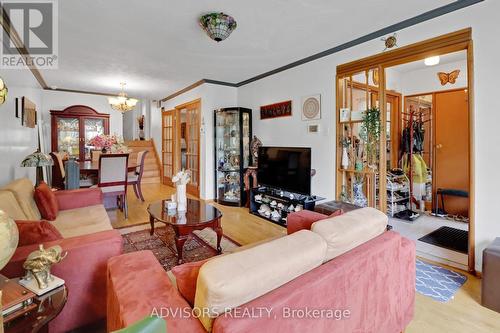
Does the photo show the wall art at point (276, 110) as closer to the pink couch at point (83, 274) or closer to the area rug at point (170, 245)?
the area rug at point (170, 245)

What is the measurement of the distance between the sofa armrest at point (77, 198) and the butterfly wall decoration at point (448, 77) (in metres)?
5.50

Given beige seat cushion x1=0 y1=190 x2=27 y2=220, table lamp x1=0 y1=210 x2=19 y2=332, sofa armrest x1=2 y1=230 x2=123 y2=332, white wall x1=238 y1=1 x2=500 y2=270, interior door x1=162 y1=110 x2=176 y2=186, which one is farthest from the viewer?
interior door x1=162 y1=110 x2=176 y2=186

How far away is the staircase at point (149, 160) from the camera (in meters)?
7.61

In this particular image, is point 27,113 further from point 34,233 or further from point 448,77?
point 448,77

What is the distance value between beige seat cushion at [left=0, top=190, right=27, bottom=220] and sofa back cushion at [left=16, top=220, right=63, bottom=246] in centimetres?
55

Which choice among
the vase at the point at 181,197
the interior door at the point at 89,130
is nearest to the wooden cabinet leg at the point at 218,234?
the vase at the point at 181,197

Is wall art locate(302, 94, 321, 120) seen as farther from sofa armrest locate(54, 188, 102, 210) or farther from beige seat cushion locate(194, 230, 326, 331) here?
sofa armrest locate(54, 188, 102, 210)

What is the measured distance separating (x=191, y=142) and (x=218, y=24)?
3.70m

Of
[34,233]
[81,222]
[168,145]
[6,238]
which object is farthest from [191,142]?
[6,238]

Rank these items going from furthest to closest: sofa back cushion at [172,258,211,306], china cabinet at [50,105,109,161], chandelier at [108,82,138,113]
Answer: china cabinet at [50,105,109,161] → chandelier at [108,82,138,113] → sofa back cushion at [172,258,211,306]

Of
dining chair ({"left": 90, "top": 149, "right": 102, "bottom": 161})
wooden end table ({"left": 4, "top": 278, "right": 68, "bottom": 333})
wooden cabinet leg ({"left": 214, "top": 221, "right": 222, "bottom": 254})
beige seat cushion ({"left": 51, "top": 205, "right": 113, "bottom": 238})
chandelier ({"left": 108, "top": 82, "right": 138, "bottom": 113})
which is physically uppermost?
chandelier ({"left": 108, "top": 82, "right": 138, "bottom": 113})

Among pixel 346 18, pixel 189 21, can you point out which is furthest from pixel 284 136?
pixel 189 21

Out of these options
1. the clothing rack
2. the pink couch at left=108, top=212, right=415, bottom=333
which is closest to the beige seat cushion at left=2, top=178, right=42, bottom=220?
the pink couch at left=108, top=212, right=415, bottom=333

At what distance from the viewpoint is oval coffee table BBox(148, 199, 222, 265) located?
246 cm
